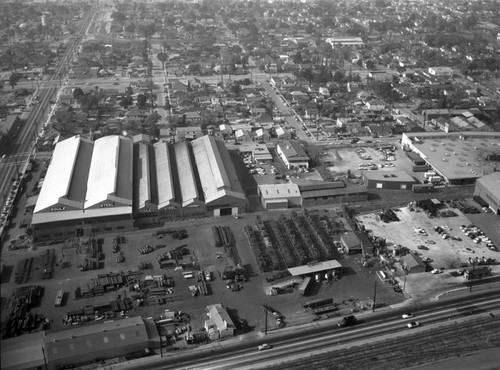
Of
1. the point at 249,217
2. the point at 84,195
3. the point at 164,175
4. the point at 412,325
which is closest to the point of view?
the point at 412,325

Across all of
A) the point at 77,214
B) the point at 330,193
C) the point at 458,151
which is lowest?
the point at 458,151

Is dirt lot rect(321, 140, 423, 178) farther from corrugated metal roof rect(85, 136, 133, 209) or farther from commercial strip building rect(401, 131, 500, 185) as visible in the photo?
corrugated metal roof rect(85, 136, 133, 209)

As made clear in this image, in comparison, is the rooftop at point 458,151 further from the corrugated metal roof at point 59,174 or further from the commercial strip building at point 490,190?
the corrugated metal roof at point 59,174

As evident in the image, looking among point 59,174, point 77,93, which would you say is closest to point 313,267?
point 59,174

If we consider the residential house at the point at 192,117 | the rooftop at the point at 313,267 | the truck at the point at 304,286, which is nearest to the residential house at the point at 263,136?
the residential house at the point at 192,117

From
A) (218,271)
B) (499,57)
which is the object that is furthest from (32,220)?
(499,57)

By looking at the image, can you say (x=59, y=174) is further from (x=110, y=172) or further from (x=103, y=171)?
(x=110, y=172)
